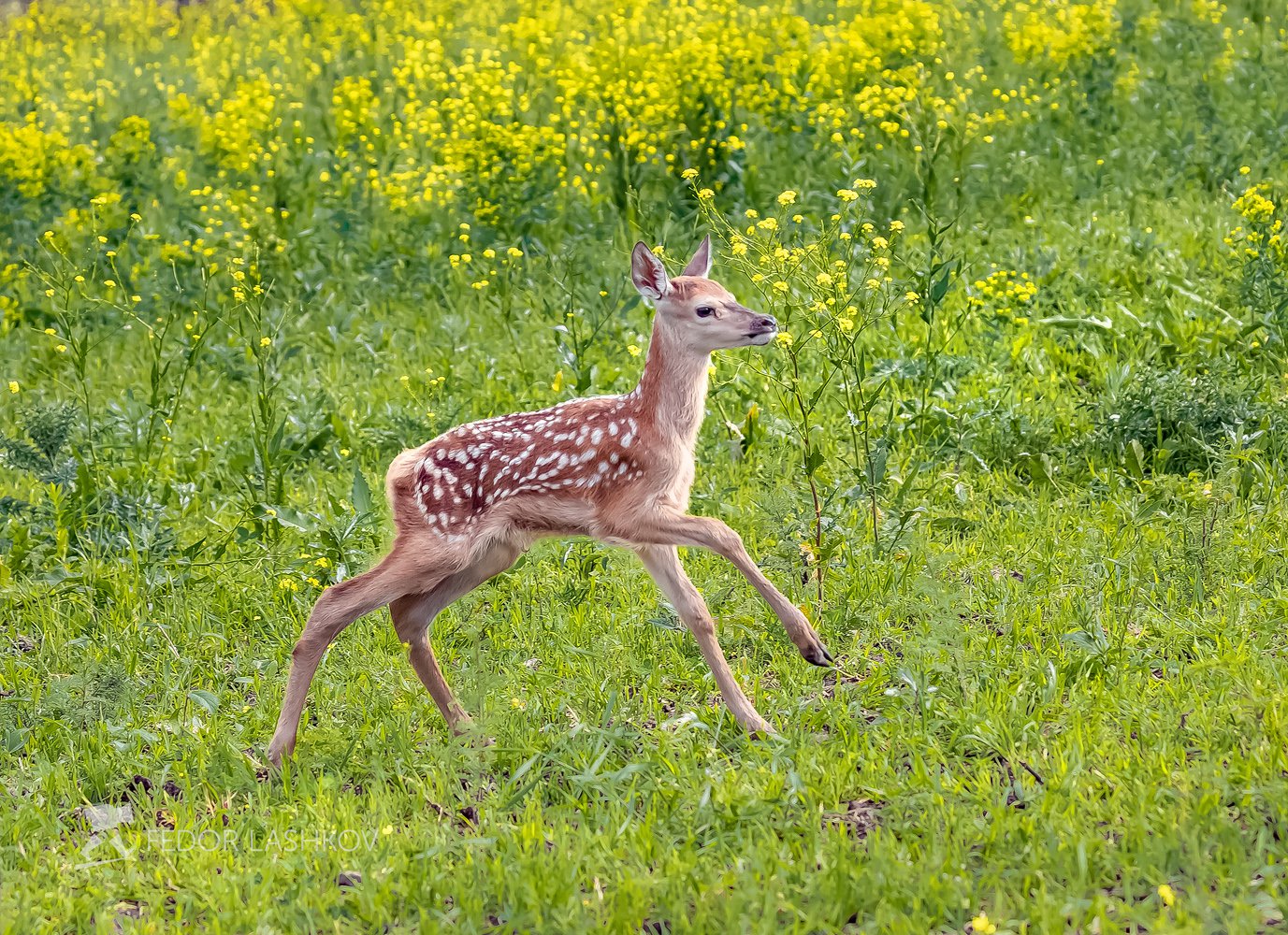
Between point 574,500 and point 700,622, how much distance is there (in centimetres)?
62

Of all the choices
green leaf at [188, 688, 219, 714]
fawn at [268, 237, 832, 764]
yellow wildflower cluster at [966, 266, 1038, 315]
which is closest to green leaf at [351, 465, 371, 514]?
fawn at [268, 237, 832, 764]

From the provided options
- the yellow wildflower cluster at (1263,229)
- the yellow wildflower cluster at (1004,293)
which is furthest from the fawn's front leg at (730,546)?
the yellow wildflower cluster at (1263,229)

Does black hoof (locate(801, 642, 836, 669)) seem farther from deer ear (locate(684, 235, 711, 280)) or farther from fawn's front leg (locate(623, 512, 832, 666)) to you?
deer ear (locate(684, 235, 711, 280))

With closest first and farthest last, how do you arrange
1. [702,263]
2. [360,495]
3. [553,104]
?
[702,263], [360,495], [553,104]

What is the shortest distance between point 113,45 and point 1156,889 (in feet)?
55.7

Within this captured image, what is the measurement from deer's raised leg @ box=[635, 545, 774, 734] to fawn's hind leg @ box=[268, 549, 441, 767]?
32.3 inches

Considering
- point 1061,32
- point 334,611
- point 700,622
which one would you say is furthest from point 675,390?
point 1061,32

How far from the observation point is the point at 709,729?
4957 millimetres

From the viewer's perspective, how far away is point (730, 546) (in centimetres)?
495

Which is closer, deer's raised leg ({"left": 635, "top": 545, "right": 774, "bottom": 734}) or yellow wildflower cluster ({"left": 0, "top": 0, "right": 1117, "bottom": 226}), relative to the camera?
deer's raised leg ({"left": 635, "top": 545, "right": 774, "bottom": 734})

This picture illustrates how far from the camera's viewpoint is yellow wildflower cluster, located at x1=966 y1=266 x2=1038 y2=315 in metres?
7.89

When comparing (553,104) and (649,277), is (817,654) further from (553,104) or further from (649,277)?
(553,104)

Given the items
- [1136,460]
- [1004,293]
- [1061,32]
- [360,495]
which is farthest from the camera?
[1061,32]

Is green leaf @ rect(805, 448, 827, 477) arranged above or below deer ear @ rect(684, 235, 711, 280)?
below
